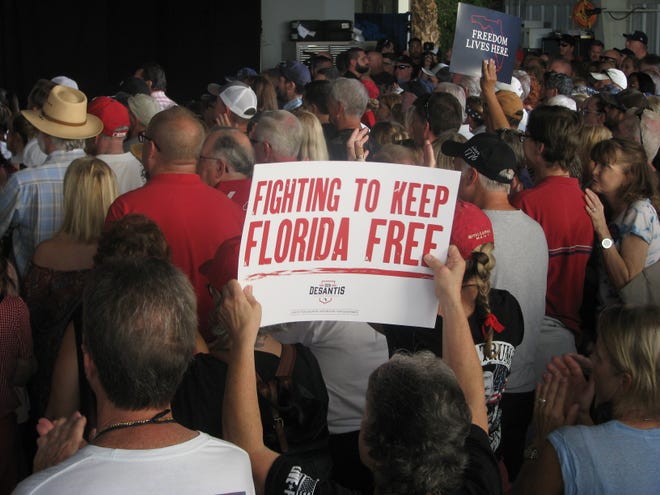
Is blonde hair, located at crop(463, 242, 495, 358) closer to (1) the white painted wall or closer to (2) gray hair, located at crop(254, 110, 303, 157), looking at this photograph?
(2) gray hair, located at crop(254, 110, 303, 157)

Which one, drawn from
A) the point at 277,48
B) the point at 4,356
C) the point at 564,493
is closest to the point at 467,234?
the point at 564,493

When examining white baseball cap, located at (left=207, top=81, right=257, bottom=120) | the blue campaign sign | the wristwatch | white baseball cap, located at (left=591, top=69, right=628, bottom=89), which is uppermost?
the blue campaign sign

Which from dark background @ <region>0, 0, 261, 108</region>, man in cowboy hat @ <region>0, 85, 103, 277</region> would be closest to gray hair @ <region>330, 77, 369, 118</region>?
man in cowboy hat @ <region>0, 85, 103, 277</region>

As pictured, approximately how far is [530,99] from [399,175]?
737 centimetres

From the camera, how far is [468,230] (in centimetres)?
320

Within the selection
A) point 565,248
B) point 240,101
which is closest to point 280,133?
point 565,248

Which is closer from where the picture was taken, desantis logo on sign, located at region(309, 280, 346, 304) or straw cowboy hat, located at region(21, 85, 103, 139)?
desantis logo on sign, located at region(309, 280, 346, 304)

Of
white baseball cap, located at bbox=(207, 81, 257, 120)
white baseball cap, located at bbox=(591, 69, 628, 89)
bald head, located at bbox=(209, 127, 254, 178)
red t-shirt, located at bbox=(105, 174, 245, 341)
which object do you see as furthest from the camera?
white baseball cap, located at bbox=(591, 69, 628, 89)

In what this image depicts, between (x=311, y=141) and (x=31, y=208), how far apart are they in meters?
1.64

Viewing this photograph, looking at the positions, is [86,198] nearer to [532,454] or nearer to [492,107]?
[532,454]

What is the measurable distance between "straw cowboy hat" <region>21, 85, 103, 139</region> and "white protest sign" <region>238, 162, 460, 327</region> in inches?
114

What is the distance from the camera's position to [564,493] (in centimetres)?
252

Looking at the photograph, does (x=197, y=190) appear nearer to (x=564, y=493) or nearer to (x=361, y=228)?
(x=361, y=228)

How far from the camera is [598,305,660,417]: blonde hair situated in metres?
2.54
